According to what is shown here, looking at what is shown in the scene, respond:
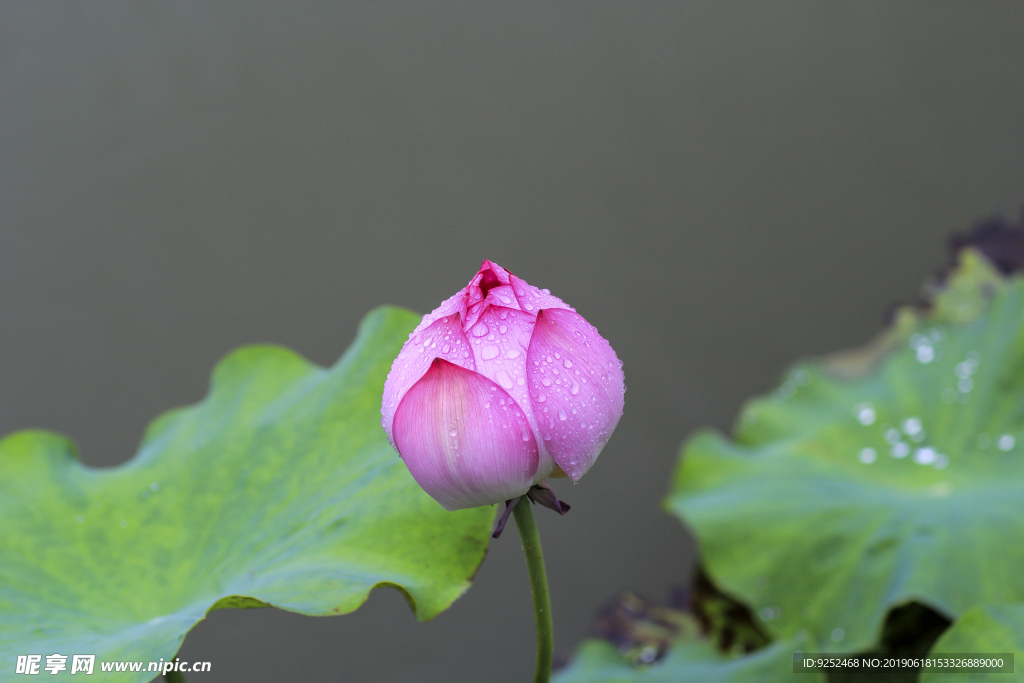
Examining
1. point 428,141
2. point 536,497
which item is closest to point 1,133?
point 428,141

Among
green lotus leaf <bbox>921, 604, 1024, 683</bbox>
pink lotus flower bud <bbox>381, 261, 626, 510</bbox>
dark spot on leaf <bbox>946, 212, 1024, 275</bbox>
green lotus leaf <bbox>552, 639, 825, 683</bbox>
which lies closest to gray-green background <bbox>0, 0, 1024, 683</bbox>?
dark spot on leaf <bbox>946, 212, 1024, 275</bbox>

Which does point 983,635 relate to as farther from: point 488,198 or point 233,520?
point 488,198

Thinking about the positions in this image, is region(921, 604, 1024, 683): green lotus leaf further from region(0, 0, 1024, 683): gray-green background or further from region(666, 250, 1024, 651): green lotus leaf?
region(0, 0, 1024, 683): gray-green background

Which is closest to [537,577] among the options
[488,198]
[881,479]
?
[881,479]

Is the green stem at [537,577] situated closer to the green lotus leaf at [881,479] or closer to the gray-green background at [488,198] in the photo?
the green lotus leaf at [881,479]

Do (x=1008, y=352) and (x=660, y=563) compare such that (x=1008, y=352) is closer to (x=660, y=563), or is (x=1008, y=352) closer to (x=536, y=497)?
(x=660, y=563)

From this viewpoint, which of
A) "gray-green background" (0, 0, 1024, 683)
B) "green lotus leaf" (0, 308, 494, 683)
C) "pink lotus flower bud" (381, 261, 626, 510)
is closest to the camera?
→ "pink lotus flower bud" (381, 261, 626, 510)
